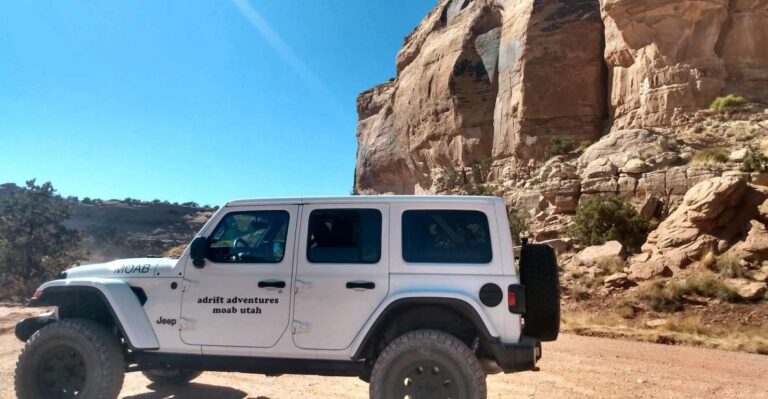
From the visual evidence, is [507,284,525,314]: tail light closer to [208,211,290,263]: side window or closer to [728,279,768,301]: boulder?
[208,211,290,263]: side window

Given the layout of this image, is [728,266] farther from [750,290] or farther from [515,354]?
[515,354]

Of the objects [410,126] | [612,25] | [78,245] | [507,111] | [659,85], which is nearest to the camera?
[78,245]

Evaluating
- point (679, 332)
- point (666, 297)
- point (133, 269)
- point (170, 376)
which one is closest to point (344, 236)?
point (133, 269)

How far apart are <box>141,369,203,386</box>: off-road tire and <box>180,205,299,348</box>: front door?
179 centimetres

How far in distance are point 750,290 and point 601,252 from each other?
589cm

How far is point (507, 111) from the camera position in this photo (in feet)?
134

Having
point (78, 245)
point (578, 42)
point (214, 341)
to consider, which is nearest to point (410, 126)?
point (578, 42)

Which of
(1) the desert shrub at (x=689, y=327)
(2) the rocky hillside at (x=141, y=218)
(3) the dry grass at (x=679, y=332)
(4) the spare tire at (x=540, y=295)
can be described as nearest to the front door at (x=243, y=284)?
(4) the spare tire at (x=540, y=295)

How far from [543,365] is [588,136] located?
31.6 metres

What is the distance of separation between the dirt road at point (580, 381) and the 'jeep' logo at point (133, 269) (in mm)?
1687

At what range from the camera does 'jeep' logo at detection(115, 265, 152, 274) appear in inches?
201

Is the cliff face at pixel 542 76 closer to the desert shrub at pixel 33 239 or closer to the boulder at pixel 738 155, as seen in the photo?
the boulder at pixel 738 155

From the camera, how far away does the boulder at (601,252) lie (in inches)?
756

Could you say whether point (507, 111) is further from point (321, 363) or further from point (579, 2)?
point (321, 363)
